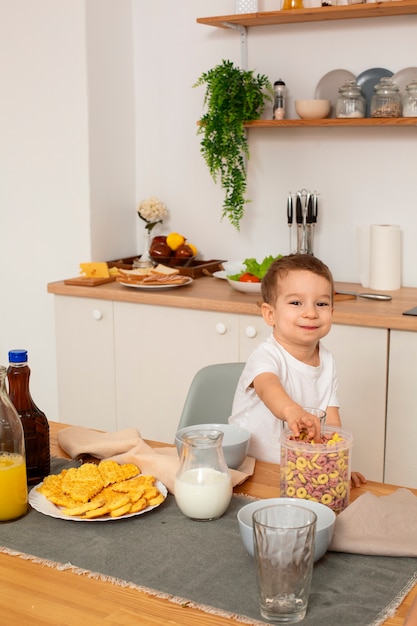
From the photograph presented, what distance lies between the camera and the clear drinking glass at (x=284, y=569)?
1067 millimetres

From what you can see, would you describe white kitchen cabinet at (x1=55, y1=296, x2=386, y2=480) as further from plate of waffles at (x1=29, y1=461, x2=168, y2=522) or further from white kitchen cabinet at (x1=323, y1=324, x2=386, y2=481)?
plate of waffles at (x1=29, y1=461, x2=168, y2=522)

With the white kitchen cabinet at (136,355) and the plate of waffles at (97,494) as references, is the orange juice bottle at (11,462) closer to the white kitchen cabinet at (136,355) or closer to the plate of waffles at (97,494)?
the plate of waffles at (97,494)

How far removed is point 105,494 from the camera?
1.43m

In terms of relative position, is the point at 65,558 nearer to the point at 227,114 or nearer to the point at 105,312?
the point at 105,312

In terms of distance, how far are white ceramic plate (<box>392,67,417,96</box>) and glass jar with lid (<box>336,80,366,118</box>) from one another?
0.43 feet

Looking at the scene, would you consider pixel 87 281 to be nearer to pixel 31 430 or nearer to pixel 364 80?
pixel 364 80

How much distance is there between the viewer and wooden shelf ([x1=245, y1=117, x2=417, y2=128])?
290 cm

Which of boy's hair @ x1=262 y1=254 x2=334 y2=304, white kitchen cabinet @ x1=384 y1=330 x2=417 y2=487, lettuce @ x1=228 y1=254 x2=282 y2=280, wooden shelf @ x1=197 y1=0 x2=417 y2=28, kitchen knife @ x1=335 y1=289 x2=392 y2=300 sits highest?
wooden shelf @ x1=197 y1=0 x2=417 y2=28

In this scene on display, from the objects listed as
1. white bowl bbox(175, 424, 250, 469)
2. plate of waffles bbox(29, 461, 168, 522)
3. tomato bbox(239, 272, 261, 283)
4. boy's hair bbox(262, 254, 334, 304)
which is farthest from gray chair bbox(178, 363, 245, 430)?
tomato bbox(239, 272, 261, 283)

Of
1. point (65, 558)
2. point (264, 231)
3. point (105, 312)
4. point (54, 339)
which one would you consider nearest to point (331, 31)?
point (264, 231)

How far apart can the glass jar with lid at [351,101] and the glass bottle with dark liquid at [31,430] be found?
187 centimetres

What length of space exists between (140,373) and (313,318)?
146cm

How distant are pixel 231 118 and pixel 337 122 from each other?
1.30 feet

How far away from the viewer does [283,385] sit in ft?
6.15
